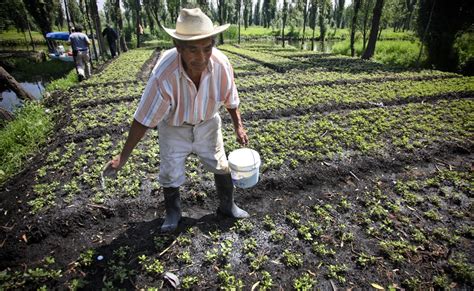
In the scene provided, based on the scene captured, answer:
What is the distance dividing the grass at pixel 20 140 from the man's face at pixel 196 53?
13.0 ft

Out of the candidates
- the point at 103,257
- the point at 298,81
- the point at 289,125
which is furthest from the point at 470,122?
the point at 103,257

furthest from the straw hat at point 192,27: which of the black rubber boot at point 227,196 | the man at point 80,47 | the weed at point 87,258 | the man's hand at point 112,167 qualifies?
the man at point 80,47

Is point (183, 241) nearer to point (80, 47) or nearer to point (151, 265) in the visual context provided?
point (151, 265)

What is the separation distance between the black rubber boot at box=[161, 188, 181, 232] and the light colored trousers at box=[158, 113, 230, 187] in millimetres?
215

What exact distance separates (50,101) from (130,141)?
7259mm

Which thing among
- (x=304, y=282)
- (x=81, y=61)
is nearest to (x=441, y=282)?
(x=304, y=282)

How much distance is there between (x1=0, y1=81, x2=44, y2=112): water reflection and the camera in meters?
9.03

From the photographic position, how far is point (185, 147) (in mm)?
2785

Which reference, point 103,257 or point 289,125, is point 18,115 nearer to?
point 103,257

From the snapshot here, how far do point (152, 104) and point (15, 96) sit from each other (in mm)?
11610

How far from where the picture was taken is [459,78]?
31.7ft

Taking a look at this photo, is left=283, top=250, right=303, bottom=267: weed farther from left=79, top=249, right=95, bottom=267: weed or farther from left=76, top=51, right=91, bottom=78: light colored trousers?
left=76, top=51, right=91, bottom=78: light colored trousers

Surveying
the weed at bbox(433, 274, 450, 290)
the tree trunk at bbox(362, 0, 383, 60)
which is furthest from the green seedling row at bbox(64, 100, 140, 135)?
the tree trunk at bbox(362, 0, 383, 60)

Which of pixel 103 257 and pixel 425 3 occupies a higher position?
pixel 425 3
